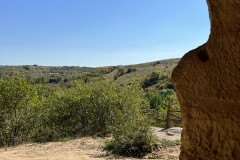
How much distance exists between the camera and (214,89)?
2129mm

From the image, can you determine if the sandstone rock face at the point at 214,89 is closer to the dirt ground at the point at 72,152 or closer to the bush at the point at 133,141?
the dirt ground at the point at 72,152

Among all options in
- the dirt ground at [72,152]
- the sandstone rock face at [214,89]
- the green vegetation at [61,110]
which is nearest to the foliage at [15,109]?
the green vegetation at [61,110]

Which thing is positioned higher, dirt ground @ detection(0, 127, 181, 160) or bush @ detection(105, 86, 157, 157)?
bush @ detection(105, 86, 157, 157)

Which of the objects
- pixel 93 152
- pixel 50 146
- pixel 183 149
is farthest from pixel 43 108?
pixel 183 149

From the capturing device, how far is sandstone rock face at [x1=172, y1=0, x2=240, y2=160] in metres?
1.94

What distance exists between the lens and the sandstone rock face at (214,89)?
194 centimetres

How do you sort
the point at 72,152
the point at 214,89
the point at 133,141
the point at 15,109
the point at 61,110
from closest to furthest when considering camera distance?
the point at 214,89 → the point at 133,141 → the point at 72,152 → the point at 15,109 → the point at 61,110

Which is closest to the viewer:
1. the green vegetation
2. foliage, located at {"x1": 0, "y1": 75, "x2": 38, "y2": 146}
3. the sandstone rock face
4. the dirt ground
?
the sandstone rock face

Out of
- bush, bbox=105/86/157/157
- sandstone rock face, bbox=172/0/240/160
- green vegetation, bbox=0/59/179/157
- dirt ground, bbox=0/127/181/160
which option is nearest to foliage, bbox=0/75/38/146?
green vegetation, bbox=0/59/179/157

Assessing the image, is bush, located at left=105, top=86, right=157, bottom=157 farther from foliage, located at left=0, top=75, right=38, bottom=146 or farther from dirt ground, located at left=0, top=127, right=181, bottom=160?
foliage, located at left=0, top=75, right=38, bottom=146

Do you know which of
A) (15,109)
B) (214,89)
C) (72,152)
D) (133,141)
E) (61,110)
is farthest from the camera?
(61,110)

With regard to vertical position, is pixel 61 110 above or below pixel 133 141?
above

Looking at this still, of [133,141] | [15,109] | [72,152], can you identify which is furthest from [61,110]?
[133,141]

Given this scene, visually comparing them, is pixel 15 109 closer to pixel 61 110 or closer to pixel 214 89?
pixel 61 110
